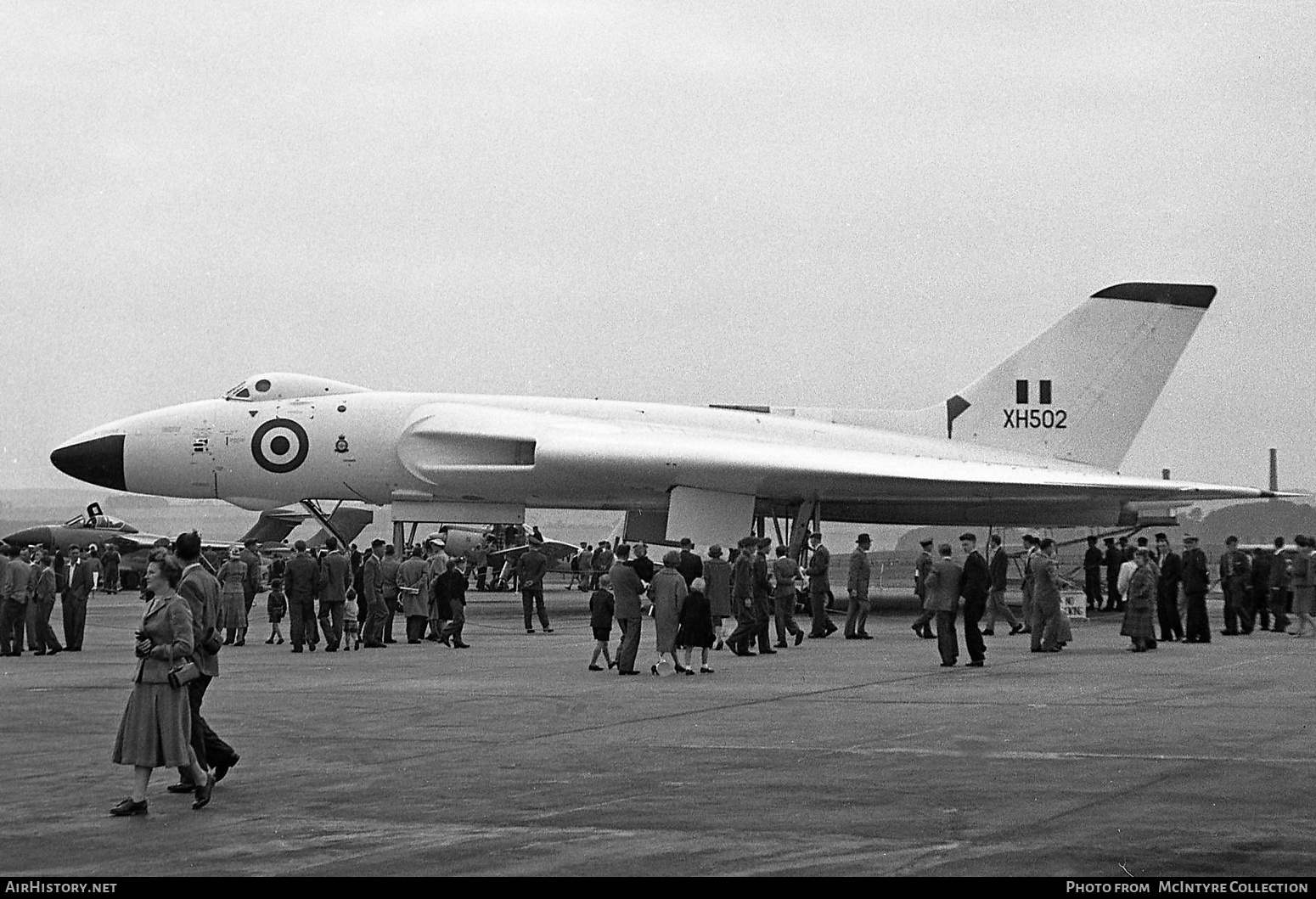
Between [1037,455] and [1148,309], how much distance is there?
3.68 m

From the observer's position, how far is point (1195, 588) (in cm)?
2066

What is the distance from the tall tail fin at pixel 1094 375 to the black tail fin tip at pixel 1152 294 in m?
0.02

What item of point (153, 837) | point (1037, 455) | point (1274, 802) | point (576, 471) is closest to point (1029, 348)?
point (1037, 455)

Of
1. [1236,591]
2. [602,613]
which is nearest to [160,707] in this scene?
[602,613]

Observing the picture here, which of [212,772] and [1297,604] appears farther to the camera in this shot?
[1297,604]

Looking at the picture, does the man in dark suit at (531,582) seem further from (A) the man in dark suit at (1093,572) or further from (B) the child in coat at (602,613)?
(A) the man in dark suit at (1093,572)

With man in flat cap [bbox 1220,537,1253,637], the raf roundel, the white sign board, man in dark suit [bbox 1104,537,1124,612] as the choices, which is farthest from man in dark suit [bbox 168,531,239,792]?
man in dark suit [bbox 1104,537,1124,612]

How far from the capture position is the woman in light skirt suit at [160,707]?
8289 mm

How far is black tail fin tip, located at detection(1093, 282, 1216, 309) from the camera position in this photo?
1251 inches

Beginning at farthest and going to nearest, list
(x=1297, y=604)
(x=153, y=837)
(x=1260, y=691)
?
1. (x=1297, y=604)
2. (x=1260, y=691)
3. (x=153, y=837)

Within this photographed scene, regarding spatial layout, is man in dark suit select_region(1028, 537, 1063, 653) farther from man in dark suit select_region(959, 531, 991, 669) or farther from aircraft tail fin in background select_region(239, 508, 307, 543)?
aircraft tail fin in background select_region(239, 508, 307, 543)

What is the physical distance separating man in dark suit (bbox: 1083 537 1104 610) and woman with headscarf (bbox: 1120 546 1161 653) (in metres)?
10.1
